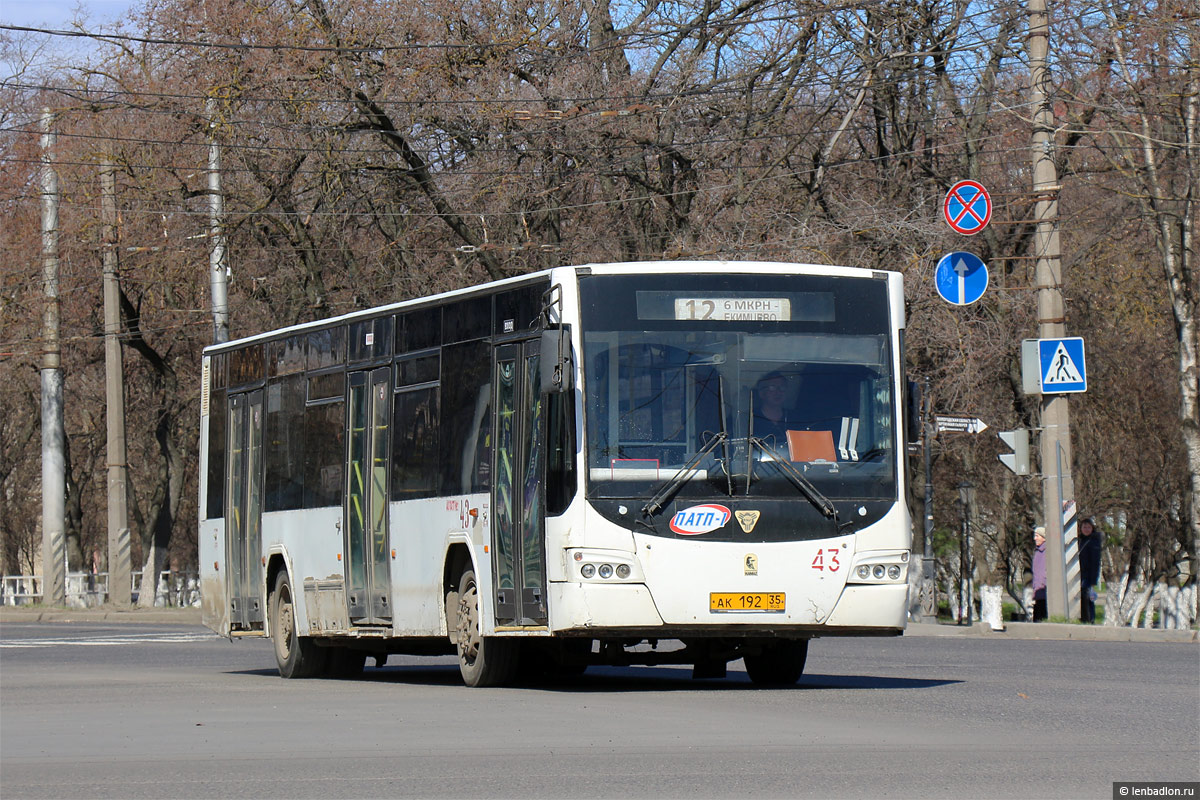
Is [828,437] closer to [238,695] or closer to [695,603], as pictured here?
[695,603]

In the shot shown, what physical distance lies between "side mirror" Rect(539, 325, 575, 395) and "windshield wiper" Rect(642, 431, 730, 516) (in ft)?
3.17

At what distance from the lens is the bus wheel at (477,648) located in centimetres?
1503

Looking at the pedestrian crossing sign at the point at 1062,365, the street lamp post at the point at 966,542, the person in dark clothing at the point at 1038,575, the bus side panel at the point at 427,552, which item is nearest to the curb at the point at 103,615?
the street lamp post at the point at 966,542

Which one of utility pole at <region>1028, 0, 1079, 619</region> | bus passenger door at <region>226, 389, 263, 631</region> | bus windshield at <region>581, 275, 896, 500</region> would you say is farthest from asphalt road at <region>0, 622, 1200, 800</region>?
utility pole at <region>1028, 0, 1079, 619</region>

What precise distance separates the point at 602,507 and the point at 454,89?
62.4 ft

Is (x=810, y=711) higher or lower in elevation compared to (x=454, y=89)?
lower

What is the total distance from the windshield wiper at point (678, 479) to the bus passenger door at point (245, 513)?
6.19 m

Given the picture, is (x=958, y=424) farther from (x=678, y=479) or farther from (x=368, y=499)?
(x=678, y=479)

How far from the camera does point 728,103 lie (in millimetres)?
32781

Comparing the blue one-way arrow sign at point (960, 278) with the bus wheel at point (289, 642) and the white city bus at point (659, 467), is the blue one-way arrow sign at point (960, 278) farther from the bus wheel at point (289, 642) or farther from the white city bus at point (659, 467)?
the white city bus at point (659, 467)

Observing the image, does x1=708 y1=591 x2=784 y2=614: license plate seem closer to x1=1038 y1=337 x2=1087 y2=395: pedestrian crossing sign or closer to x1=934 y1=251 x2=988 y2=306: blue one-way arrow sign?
x1=1038 y1=337 x2=1087 y2=395: pedestrian crossing sign

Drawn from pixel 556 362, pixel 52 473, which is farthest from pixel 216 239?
pixel 556 362

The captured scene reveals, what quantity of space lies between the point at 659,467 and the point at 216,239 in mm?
21319

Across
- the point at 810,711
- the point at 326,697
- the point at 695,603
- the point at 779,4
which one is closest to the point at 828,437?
the point at 695,603
